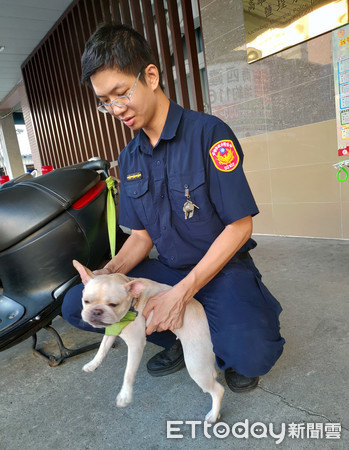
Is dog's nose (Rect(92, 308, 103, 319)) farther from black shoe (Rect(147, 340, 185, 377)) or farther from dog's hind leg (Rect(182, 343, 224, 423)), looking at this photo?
black shoe (Rect(147, 340, 185, 377))

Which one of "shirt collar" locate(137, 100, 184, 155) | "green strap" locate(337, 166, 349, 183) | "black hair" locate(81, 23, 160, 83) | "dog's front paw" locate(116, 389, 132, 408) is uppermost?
"black hair" locate(81, 23, 160, 83)

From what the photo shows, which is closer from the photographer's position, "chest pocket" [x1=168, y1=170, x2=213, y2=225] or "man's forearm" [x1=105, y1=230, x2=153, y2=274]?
"chest pocket" [x1=168, y1=170, x2=213, y2=225]

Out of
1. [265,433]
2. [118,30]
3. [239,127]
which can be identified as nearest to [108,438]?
[265,433]

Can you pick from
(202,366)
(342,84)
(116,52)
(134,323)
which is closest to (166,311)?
(134,323)

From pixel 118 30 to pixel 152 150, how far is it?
0.42 meters

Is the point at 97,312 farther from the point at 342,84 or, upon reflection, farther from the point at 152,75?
the point at 342,84

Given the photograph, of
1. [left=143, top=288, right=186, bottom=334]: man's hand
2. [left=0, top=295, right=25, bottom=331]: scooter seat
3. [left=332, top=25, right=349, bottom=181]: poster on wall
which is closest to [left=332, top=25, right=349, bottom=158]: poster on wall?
[left=332, top=25, right=349, bottom=181]: poster on wall

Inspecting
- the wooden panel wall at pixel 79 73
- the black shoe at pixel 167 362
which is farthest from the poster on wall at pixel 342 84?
the black shoe at pixel 167 362

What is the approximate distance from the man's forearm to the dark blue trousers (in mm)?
202

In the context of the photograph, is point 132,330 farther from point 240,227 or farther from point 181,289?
point 240,227

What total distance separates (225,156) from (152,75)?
0.38 m

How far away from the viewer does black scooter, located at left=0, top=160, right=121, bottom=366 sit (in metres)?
1.45

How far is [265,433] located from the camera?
3.36 feet

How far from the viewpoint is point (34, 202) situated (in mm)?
1530
